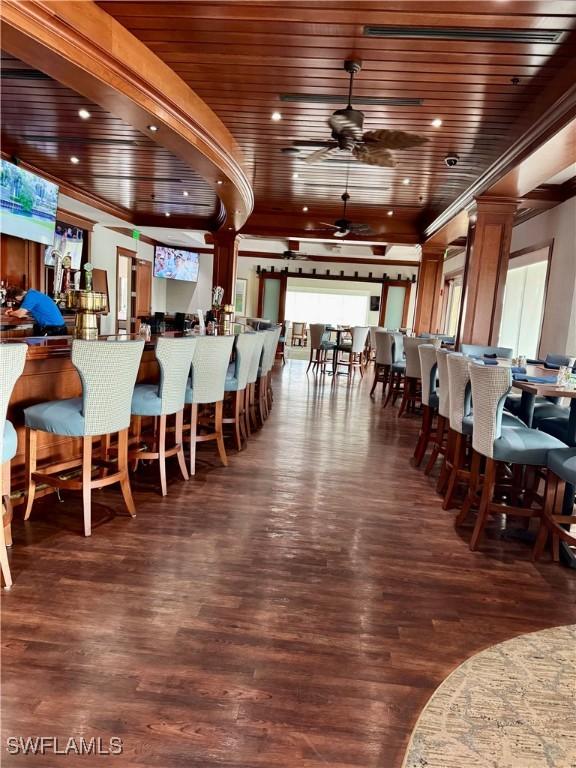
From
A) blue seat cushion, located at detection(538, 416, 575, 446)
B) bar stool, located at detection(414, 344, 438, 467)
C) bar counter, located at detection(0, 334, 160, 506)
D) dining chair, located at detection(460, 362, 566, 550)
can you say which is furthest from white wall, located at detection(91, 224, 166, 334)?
dining chair, located at detection(460, 362, 566, 550)

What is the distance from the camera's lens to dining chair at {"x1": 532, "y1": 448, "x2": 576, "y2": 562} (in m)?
2.78

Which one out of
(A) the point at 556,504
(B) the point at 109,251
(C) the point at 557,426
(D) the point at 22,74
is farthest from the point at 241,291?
(A) the point at 556,504

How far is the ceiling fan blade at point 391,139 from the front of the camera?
12.8ft

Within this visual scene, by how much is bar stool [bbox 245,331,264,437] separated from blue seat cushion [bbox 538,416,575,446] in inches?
103

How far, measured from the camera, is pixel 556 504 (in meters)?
2.98

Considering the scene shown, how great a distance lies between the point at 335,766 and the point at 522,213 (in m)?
8.58

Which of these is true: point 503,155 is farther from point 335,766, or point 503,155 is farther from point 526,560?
point 335,766

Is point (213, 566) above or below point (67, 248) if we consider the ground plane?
below

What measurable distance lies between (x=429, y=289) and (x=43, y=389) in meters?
8.40

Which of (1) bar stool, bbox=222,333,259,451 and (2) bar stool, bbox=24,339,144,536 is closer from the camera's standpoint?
(2) bar stool, bbox=24,339,144,536

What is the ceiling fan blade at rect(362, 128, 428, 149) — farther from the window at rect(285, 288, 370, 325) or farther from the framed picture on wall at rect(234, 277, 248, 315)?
the window at rect(285, 288, 370, 325)

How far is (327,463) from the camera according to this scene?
4512mm

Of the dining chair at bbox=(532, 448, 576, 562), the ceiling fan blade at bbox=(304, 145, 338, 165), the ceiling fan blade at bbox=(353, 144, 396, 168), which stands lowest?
the dining chair at bbox=(532, 448, 576, 562)

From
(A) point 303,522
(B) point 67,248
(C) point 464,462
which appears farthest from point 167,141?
(B) point 67,248
